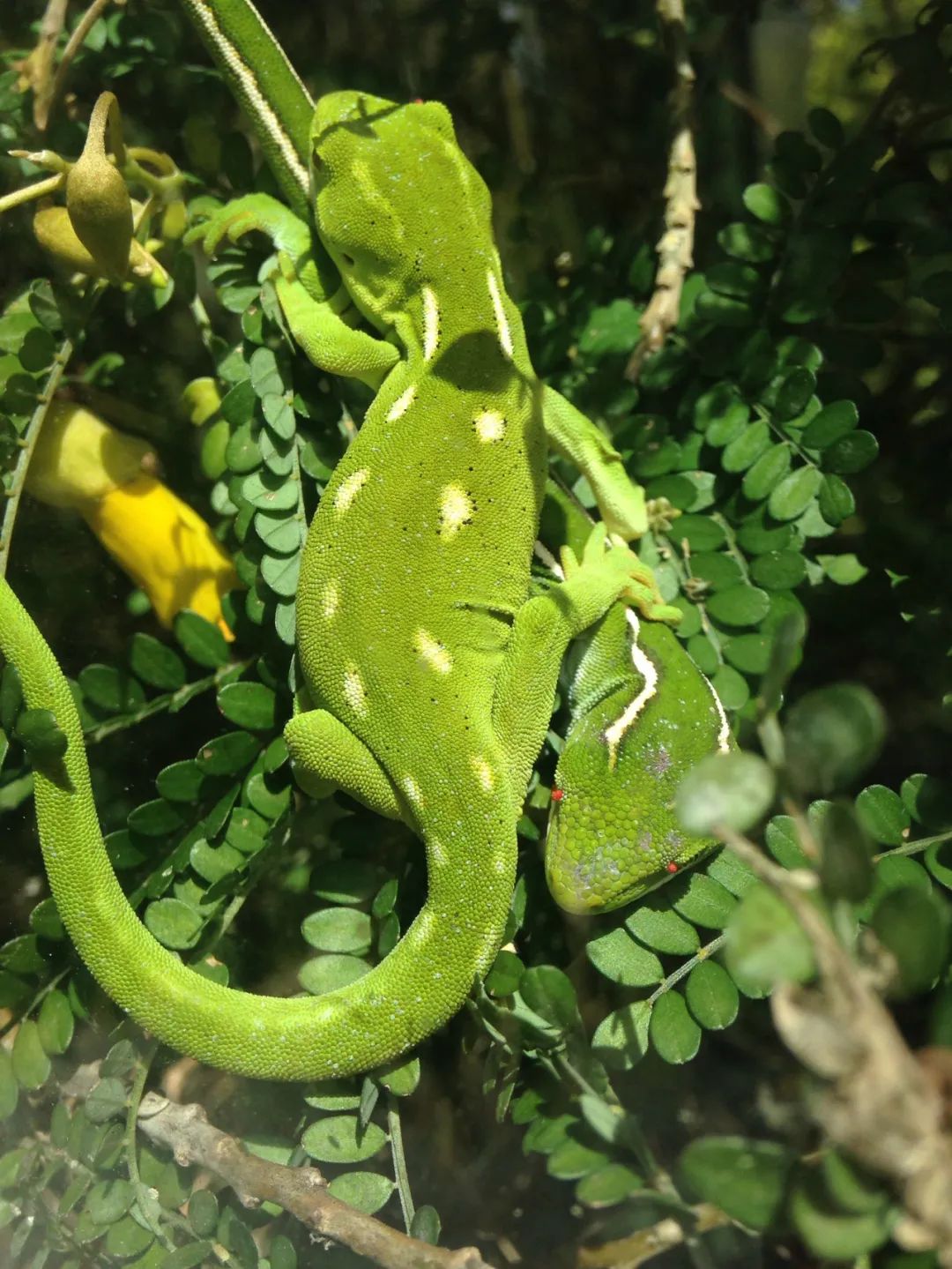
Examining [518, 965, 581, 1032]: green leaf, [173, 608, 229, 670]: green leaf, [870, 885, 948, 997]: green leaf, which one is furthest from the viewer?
[173, 608, 229, 670]: green leaf

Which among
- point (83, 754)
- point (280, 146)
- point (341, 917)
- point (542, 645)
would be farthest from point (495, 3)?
point (341, 917)

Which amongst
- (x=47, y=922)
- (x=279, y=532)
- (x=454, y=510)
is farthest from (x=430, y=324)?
(x=47, y=922)

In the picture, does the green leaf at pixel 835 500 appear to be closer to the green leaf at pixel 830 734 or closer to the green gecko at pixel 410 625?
the green gecko at pixel 410 625

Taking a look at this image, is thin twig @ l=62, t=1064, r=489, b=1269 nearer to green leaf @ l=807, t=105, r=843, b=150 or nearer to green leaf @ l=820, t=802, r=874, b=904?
green leaf @ l=820, t=802, r=874, b=904

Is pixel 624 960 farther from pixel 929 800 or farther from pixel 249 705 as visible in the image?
pixel 249 705

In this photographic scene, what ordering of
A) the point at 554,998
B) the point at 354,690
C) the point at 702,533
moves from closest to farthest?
the point at 554,998 → the point at 354,690 → the point at 702,533

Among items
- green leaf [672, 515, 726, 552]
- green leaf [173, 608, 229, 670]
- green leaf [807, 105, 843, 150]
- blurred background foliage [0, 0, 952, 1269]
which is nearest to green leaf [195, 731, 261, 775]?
blurred background foliage [0, 0, 952, 1269]

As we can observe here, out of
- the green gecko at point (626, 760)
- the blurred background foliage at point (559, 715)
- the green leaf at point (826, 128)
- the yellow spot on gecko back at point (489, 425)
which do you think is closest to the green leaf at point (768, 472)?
the blurred background foliage at point (559, 715)
